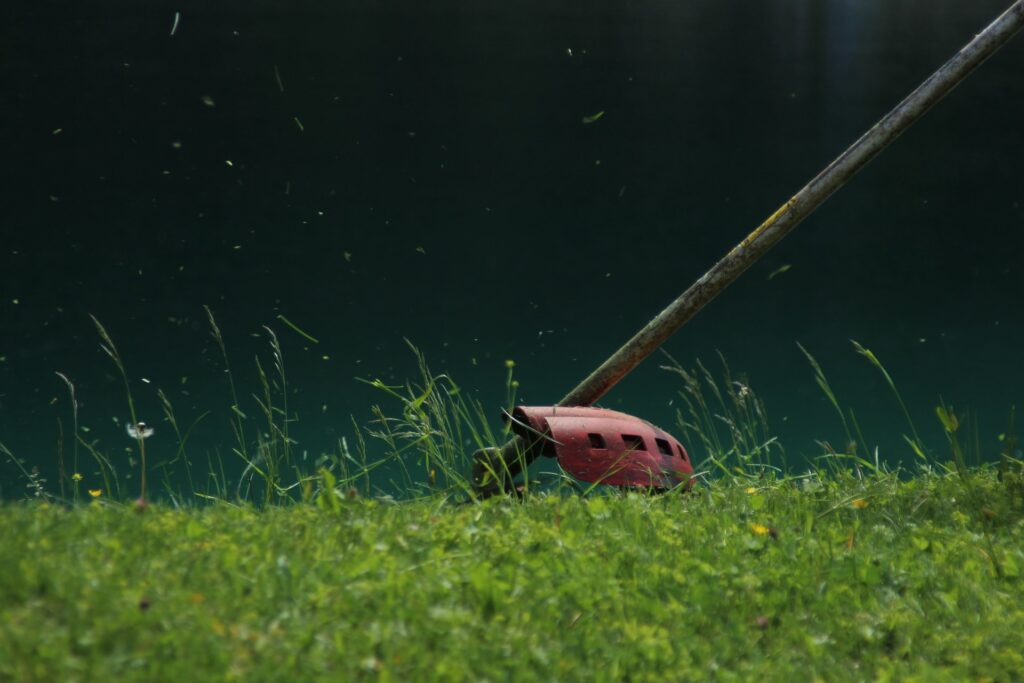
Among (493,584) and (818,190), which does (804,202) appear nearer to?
(818,190)

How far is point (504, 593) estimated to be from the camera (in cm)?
319

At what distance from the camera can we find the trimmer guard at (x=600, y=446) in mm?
4715

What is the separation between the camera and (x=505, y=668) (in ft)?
9.19

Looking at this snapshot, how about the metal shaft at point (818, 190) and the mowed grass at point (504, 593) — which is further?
the metal shaft at point (818, 190)

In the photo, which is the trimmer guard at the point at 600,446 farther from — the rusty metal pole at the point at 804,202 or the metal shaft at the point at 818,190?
the metal shaft at the point at 818,190

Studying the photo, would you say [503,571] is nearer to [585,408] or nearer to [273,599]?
[273,599]

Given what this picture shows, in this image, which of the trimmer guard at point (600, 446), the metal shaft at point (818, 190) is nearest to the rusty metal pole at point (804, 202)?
the metal shaft at point (818, 190)

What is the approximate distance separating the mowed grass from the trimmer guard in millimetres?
247

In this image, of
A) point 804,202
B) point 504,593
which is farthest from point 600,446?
point 504,593

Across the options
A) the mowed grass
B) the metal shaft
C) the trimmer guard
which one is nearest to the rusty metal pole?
→ the metal shaft

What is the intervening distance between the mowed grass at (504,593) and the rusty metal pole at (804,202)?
789 mm

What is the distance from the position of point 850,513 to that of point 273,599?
9.15ft

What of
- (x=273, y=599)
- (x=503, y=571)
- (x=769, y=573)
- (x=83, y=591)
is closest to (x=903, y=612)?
(x=769, y=573)

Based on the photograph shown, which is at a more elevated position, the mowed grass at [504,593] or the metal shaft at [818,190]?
the metal shaft at [818,190]
